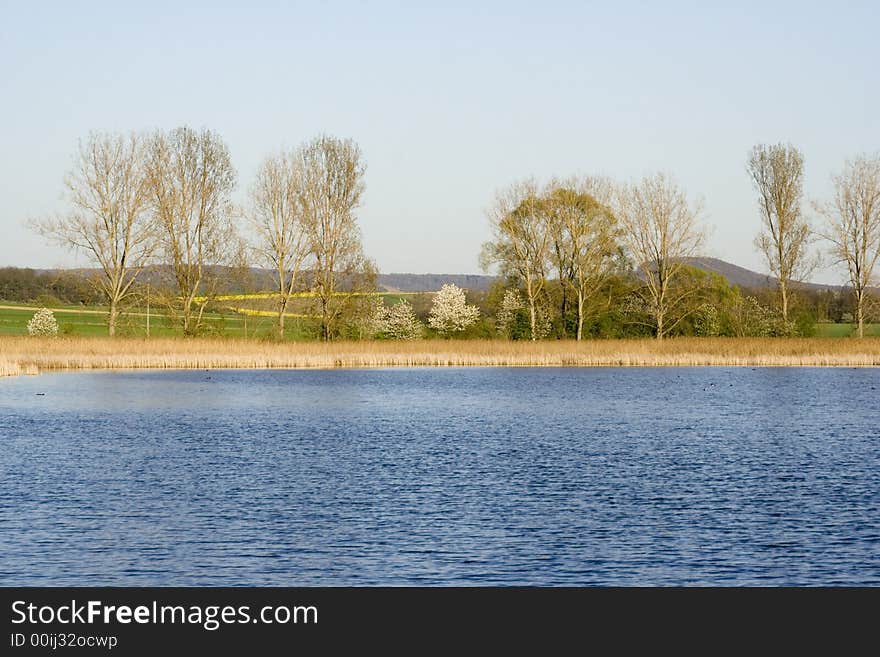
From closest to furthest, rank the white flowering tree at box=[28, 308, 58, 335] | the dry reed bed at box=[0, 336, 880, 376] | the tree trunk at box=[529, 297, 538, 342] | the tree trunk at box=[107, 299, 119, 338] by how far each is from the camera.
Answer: the dry reed bed at box=[0, 336, 880, 376] < the tree trunk at box=[107, 299, 119, 338] < the tree trunk at box=[529, 297, 538, 342] < the white flowering tree at box=[28, 308, 58, 335]

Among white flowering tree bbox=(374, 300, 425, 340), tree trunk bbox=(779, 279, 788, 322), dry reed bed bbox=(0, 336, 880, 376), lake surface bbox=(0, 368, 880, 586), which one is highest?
tree trunk bbox=(779, 279, 788, 322)

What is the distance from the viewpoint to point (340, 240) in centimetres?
5959

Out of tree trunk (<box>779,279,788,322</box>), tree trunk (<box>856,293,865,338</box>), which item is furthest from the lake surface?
tree trunk (<box>779,279,788,322</box>)

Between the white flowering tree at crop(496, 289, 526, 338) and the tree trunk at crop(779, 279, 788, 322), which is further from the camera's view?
the white flowering tree at crop(496, 289, 526, 338)

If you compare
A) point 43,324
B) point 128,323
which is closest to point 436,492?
point 128,323

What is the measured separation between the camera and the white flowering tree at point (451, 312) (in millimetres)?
Answer: 72375

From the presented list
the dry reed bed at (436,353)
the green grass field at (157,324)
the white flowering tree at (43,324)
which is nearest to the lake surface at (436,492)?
the dry reed bed at (436,353)

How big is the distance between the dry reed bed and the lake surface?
1368 cm

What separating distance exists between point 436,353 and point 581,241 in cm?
1338

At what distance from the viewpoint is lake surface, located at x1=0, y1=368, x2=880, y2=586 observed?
1277 centimetres

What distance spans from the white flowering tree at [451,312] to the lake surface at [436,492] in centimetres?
3667

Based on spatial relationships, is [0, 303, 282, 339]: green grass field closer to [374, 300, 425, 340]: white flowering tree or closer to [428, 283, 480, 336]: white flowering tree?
[374, 300, 425, 340]: white flowering tree
